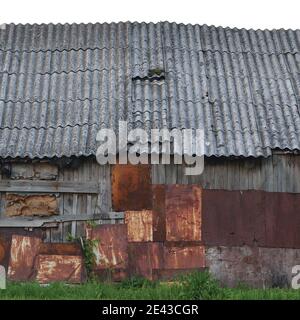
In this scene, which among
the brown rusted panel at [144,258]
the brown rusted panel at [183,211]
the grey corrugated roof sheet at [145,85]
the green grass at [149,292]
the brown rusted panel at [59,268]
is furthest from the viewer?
the grey corrugated roof sheet at [145,85]

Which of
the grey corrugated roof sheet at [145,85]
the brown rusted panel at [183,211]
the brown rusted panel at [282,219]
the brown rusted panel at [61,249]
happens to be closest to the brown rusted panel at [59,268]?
the brown rusted panel at [61,249]

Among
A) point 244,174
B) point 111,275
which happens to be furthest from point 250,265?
point 111,275

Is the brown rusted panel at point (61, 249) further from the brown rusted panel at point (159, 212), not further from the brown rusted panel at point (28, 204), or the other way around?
the brown rusted panel at point (159, 212)

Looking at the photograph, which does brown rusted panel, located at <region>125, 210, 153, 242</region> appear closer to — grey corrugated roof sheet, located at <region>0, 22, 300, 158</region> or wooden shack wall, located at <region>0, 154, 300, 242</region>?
wooden shack wall, located at <region>0, 154, 300, 242</region>

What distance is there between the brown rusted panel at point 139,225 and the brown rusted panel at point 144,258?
94 mm

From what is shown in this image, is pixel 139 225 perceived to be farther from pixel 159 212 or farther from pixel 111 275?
pixel 111 275

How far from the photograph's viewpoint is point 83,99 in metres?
12.4

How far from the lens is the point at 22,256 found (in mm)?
11484

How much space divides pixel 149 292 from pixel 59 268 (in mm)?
2132

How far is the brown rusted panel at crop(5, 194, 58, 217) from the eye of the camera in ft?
38.0

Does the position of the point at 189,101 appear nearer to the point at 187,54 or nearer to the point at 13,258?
the point at 187,54

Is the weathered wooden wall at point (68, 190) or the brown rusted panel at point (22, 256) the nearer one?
the brown rusted panel at point (22, 256)

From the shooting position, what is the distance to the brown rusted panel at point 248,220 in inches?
456
